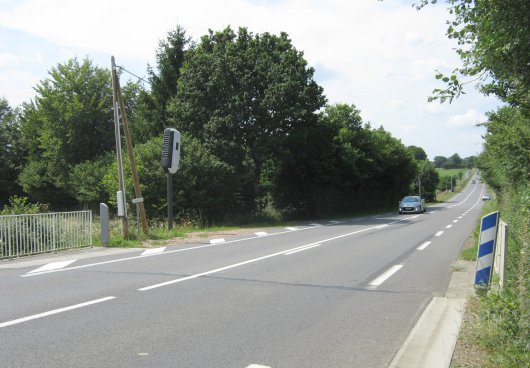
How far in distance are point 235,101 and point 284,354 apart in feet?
82.0

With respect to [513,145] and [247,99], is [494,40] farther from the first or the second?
[247,99]

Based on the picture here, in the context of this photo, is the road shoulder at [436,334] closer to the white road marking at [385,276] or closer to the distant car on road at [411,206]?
the white road marking at [385,276]

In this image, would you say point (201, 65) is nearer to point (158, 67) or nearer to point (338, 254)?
point (158, 67)

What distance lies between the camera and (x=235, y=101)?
28734mm

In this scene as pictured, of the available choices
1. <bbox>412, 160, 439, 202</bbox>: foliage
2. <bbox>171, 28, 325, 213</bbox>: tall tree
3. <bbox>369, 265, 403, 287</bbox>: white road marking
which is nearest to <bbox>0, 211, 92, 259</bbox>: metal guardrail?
<bbox>369, 265, 403, 287</bbox>: white road marking

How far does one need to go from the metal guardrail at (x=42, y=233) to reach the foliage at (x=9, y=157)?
41811mm

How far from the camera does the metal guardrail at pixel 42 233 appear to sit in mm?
12359

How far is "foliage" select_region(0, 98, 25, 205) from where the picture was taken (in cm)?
5241

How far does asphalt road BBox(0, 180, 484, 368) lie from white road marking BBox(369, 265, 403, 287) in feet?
0.07

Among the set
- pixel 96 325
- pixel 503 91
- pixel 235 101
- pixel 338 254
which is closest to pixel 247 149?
pixel 235 101

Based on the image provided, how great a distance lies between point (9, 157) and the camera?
175 ft

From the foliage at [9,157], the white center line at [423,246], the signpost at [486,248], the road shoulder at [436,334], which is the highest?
the foliage at [9,157]

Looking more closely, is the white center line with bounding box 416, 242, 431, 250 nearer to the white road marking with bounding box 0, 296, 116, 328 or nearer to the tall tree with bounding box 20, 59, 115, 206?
the white road marking with bounding box 0, 296, 116, 328

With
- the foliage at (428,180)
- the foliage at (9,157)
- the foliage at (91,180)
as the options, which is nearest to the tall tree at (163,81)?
the foliage at (91,180)
